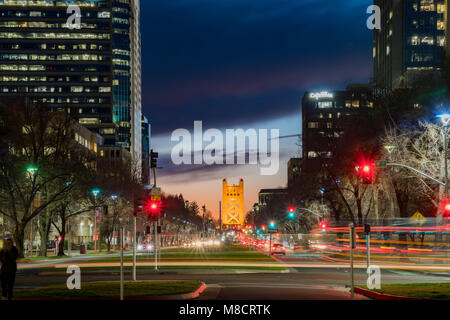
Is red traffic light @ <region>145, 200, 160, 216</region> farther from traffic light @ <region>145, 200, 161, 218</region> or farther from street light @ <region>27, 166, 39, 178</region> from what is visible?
street light @ <region>27, 166, 39, 178</region>

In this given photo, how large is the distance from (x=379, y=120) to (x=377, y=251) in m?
16.7

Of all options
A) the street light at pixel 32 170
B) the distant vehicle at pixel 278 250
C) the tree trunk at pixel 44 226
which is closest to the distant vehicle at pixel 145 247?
the tree trunk at pixel 44 226

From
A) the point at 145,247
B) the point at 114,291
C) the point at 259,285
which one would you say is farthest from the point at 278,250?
the point at 114,291

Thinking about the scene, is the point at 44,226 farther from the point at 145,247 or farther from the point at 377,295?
the point at 377,295

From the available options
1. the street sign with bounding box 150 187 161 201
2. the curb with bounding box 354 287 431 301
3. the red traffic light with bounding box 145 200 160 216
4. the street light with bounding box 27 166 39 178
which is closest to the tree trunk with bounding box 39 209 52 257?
the street light with bounding box 27 166 39 178

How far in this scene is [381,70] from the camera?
18662 cm

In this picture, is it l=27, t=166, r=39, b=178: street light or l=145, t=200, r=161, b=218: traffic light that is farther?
l=27, t=166, r=39, b=178: street light

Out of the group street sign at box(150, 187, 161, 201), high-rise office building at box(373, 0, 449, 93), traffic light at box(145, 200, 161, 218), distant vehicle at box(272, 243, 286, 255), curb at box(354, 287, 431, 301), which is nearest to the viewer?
curb at box(354, 287, 431, 301)

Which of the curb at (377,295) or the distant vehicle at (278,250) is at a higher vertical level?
the curb at (377,295)

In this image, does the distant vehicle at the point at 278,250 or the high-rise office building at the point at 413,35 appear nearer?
the distant vehicle at the point at 278,250

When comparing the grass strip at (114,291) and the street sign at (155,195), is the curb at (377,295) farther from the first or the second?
the street sign at (155,195)
